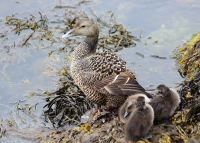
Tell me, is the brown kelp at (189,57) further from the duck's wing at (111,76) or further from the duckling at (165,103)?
the duck's wing at (111,76)

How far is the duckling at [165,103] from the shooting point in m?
6.08

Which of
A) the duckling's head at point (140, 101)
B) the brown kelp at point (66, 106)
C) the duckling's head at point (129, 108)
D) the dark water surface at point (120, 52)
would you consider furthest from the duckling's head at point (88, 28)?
the duckling's head at point (140, 101)

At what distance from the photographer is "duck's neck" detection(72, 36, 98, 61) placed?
723 cm

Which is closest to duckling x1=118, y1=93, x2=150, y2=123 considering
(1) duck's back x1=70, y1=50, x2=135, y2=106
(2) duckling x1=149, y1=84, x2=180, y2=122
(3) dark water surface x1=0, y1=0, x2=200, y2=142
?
(2) duckling x1=149, y1=84, x2=180, y2=122

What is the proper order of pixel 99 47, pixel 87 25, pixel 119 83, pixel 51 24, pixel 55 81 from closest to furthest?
pixel 119 83, pixel 87 25, pixel 55 81, pixel 99 47, pixel 51 24

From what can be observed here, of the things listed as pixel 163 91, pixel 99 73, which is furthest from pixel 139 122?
pixel 99 73

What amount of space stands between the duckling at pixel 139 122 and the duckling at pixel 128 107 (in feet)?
0.55

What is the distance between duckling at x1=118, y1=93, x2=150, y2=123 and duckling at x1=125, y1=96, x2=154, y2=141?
166 mm

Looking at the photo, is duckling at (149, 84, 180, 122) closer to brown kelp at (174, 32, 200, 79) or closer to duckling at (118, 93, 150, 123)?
duckling at (118, 93, 150, 123)

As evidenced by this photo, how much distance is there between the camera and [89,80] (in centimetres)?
675

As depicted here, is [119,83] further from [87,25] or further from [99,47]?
[99,47]

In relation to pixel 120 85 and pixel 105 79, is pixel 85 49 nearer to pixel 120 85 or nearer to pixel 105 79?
pixel 105 79

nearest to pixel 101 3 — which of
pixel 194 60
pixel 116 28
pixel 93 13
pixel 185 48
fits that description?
pixel 93 13

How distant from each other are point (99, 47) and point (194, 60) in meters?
2.12
